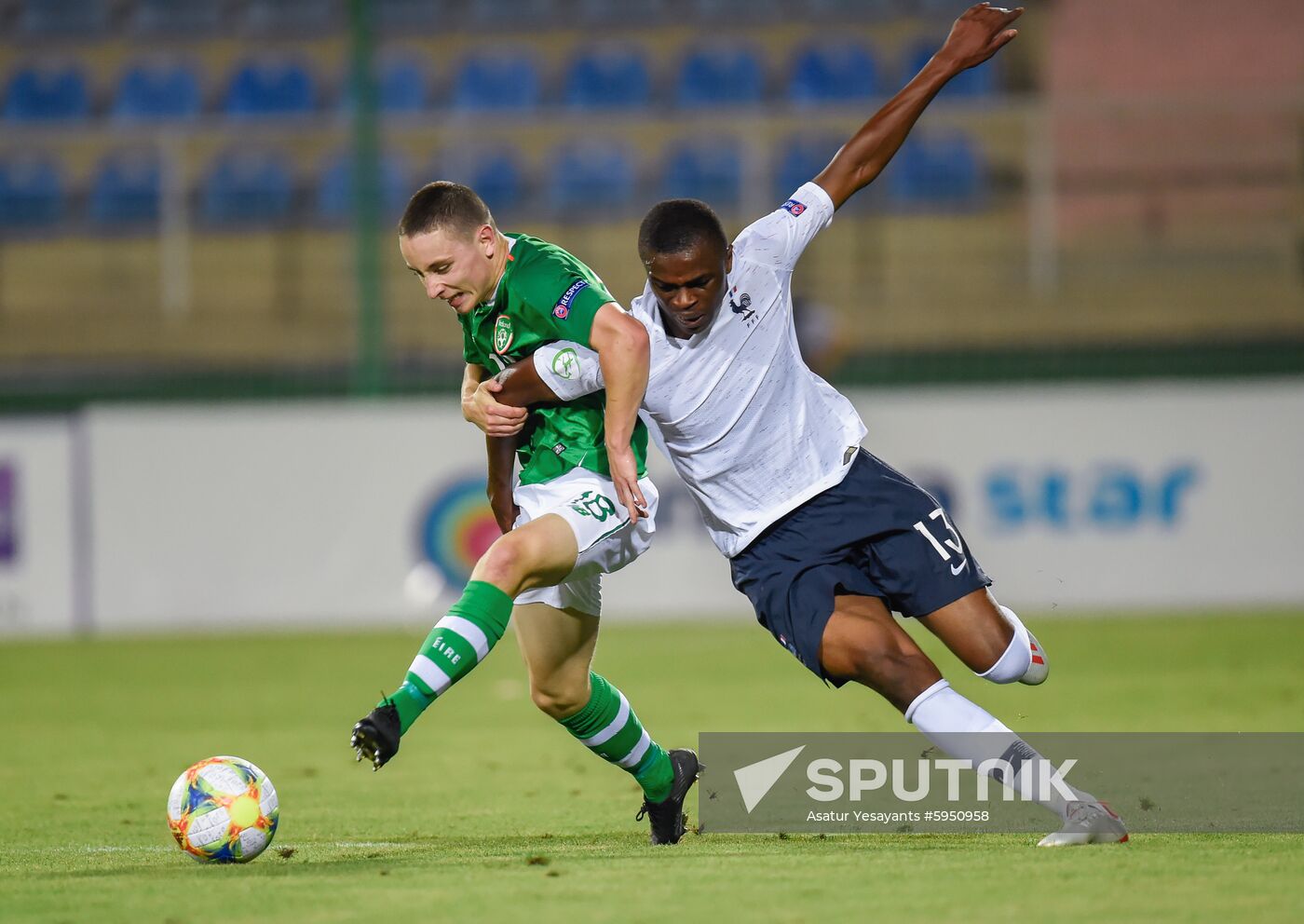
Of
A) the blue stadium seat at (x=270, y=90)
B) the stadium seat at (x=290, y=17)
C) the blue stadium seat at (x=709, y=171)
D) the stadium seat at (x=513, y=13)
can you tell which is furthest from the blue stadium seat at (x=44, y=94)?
the blue stadium seat at (x=709, y=171)

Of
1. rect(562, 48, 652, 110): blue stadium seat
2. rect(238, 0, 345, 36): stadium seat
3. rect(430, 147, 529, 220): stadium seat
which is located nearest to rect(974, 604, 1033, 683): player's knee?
rect(430, 147, 529, 220): stadium seat

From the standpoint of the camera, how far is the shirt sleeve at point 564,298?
5027mm

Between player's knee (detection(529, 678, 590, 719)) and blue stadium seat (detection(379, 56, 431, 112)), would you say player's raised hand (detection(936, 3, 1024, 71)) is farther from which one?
blue stadium seat (detection(379, 56, 431, 112))

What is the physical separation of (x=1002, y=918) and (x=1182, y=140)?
38.3 ft

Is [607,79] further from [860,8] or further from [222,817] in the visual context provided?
Result: [222,817]

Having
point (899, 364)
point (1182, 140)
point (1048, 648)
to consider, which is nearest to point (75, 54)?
point (899, 364)

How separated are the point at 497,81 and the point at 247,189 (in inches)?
146

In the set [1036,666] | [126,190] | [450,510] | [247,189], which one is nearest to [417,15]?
[247,189]

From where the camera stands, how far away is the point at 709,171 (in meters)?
14.8

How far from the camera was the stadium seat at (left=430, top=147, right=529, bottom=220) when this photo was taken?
47.5 ft

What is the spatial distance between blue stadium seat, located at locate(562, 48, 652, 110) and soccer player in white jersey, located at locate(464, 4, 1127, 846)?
12.6 m

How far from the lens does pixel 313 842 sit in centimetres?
544

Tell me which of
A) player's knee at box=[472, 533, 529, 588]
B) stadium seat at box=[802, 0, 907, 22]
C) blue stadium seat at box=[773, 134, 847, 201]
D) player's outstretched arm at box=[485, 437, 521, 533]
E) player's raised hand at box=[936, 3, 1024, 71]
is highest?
stadium seat at box=[802, 0, 907, 22]

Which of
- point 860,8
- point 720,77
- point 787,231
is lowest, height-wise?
point 787,231
